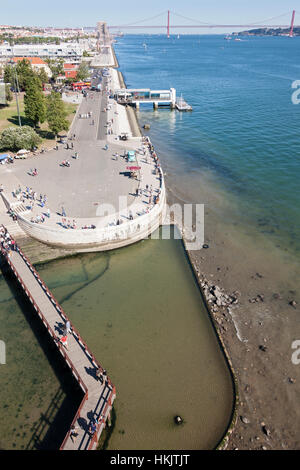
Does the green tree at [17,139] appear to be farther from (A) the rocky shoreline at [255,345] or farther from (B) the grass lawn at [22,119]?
(A) the rocky shoreline at [255,345]

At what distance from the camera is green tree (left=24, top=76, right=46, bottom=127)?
199 ft

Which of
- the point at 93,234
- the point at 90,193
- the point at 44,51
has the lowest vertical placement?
the point at 93,234

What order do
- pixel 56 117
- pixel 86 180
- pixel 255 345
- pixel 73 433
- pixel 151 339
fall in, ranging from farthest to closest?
pixel 56 117, pixel 86 180, pixel 151 339, pixel 255 345, pixel 73 433

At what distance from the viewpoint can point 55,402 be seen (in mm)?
21672

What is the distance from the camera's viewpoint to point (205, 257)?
116ft

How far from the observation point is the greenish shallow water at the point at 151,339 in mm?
20703

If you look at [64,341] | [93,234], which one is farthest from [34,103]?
[64,341]

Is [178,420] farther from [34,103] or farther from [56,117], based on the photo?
[34,103]

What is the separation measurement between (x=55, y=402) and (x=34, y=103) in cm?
5763

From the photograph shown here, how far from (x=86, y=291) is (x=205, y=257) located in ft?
45.9

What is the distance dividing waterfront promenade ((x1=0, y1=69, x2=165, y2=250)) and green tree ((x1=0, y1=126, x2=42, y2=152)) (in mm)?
4080

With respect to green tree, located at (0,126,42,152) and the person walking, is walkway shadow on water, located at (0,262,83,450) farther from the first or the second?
green tree, located at (0,126,42,152)

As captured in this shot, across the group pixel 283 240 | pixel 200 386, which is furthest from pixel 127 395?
pixel 283 240
